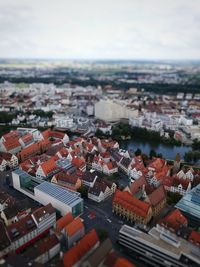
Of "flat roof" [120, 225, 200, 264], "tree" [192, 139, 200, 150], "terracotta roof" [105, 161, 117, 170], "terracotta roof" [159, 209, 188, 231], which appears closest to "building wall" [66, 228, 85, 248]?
A: "flat roof" [120, 225, 200, 264]

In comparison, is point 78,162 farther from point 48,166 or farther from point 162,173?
point 162,173

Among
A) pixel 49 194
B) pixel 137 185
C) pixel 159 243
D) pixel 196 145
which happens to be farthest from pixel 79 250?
pixel 196 145

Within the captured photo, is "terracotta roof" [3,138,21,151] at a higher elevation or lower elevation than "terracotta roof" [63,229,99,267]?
lower

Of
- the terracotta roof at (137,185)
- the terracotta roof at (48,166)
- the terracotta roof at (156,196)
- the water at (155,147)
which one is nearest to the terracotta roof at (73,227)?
the terracotta roof at (156,196)

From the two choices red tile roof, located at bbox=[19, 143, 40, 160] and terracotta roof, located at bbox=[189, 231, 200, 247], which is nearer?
terracotta roof, located at bbox=[189, 231, 200, 247]

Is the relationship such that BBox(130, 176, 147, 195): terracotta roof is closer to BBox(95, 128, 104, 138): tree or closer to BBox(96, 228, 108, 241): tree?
BBox(96, 228, 108, 241): tree

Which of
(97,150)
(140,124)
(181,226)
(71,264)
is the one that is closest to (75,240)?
(71,264)
